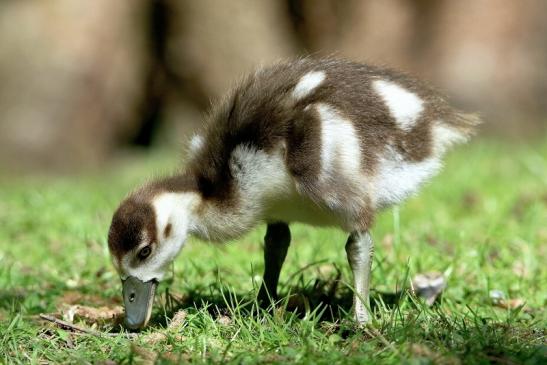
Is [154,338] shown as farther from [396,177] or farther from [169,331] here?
[396,177]

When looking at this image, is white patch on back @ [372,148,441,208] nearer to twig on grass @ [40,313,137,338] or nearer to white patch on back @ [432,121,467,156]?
white patch on back @ [432,121,467,156]

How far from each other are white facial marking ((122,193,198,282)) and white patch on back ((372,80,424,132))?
2.92 ft

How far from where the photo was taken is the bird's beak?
345 cm

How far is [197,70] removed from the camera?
34.4 feet

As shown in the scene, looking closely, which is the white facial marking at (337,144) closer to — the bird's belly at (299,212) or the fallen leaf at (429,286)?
the bird's belly at (299,212)

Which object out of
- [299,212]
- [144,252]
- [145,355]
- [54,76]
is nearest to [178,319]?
[144,252]

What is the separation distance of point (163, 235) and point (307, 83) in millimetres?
851

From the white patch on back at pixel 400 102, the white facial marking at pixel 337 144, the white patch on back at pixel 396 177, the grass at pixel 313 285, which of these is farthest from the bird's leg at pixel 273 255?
the white patch on back at pixel 400 102

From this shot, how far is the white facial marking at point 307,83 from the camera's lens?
3.49m

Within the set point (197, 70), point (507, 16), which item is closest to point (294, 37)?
point (197, 70)

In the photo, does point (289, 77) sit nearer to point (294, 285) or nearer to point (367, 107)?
point (367, 107)

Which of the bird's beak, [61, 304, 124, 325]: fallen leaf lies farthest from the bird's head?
[61, 304, 124, 325]: fallen leaf

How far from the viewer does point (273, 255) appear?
3.86 m

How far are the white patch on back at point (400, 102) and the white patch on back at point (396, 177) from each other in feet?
0.49
